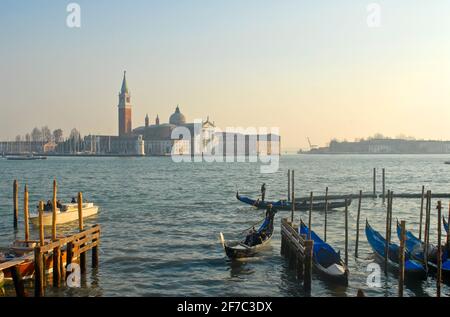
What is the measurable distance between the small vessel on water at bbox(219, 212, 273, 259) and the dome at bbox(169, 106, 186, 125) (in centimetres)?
14696

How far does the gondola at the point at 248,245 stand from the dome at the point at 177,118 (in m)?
147

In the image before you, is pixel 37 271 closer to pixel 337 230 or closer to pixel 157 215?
pixel 337 230

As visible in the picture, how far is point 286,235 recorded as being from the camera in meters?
14.6

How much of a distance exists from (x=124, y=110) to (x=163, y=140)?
1398 cm

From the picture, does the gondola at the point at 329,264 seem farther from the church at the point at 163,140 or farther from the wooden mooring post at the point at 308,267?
the church at the point at 163,140

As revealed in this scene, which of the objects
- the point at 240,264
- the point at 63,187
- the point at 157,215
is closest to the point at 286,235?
the point at 240,264

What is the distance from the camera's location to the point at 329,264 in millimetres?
12609

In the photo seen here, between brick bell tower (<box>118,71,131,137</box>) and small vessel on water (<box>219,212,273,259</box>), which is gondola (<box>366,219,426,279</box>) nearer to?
small vessel on water (<box>219,212,273,259</box>)

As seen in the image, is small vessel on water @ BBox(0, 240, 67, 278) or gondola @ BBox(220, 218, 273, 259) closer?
small vessel on water @ BBox(0, 240, 67, 278)

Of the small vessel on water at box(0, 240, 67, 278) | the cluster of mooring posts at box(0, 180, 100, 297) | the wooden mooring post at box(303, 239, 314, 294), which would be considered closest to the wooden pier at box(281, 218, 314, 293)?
the wooden mooring post at box(303, 239, 314, 294)

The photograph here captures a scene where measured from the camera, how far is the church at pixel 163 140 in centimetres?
14575

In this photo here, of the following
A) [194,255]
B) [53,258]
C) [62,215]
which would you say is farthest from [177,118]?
[53,258]

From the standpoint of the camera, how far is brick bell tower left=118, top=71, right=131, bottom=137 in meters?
143

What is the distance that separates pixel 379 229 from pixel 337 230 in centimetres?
190
